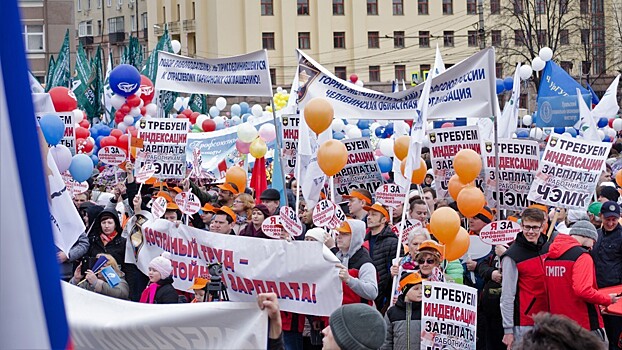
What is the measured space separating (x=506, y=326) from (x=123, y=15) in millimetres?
83681

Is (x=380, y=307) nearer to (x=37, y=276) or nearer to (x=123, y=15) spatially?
(x=37, y=276)

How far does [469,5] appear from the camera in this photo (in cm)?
7631

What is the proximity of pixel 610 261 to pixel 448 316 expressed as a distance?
9.61 feet

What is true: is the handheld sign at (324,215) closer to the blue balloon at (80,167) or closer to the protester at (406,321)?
the protester at (406,321)

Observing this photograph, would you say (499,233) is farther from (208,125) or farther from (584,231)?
(208,125)

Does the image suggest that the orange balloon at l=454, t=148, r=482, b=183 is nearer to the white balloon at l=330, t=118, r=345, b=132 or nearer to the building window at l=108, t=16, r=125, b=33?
A: the white balloon at l=330, t=118, r=345, b=132

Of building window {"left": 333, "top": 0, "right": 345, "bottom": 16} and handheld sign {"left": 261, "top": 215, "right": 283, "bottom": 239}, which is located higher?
building window {"left": 333, "top": 0, "right": 345, "bottom": 16}

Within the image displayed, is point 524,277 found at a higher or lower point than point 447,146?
lower

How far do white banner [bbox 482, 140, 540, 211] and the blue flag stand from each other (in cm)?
1067

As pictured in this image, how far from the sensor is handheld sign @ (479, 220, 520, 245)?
942 cm

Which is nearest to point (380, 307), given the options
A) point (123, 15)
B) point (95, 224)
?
point (95, 224)

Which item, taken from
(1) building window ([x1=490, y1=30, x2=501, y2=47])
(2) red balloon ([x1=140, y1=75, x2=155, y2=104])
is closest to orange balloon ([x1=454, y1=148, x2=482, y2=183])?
(2) red balloon ([x1=140, y1=75, x2=155, y2=104])

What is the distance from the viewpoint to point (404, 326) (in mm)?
7871

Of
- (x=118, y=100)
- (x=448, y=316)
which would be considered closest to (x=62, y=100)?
(x=118, y=100)
